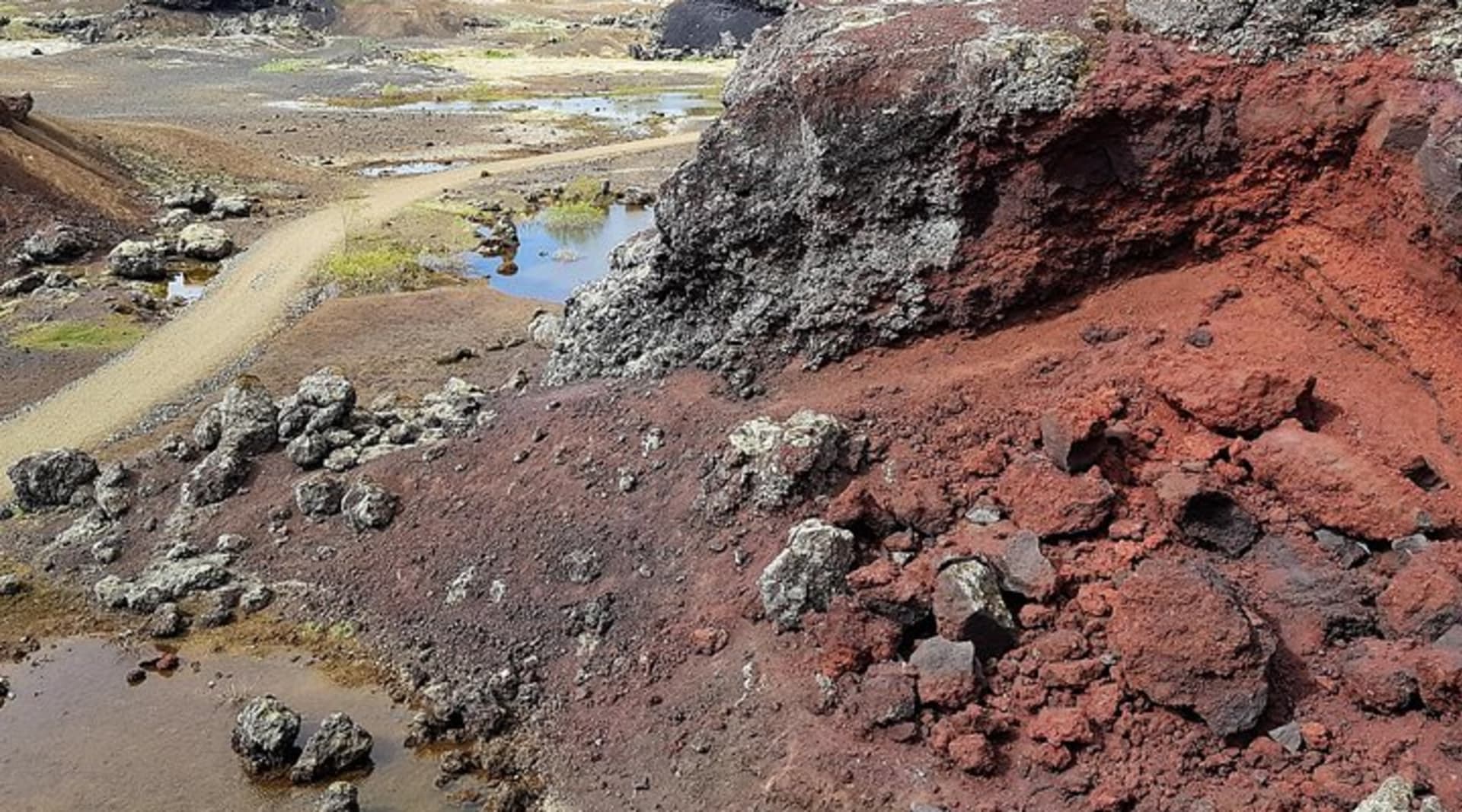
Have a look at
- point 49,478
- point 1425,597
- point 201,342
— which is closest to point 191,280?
point 201,342

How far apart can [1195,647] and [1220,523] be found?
2.07m

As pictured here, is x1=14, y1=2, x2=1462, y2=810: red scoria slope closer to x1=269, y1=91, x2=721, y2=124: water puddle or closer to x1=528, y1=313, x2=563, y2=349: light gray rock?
x1=528, y1=313, x2=563, y2=349: light gray rock

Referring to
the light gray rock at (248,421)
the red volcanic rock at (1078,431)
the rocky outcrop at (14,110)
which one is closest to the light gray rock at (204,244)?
the rocky outcrop at (14,110)

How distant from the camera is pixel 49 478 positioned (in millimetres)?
22281

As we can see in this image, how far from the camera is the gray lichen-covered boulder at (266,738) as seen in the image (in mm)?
15195

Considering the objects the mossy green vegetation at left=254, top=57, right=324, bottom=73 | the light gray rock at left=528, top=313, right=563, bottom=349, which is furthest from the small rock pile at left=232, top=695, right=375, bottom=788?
the mossy green vegetation at left=254, top=57, right=324, bottom=73

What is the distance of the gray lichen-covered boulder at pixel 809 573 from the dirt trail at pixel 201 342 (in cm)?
1746

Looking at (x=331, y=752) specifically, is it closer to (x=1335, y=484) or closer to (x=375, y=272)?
(x=1335, y=484)

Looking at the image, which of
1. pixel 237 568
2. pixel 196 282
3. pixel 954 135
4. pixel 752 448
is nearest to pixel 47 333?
pixel 196 282

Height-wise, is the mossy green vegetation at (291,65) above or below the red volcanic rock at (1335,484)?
below

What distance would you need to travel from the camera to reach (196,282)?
39.0 meters

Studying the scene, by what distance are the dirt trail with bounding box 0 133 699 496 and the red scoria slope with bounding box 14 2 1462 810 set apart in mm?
11723

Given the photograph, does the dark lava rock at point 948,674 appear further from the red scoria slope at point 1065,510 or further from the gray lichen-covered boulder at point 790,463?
the gray lichen-covered boulder at point 790,463

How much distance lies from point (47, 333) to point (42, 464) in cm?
1201
